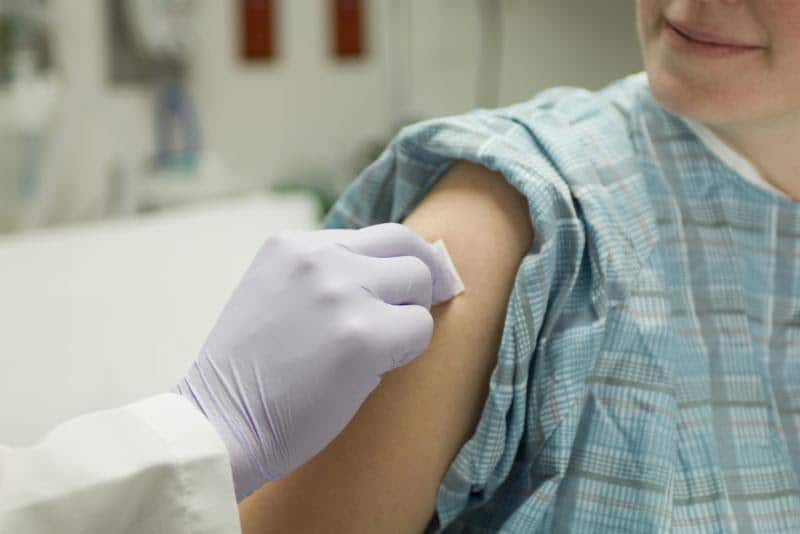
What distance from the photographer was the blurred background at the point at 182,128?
180cm

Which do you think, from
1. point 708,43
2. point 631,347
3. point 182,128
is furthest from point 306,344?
point 182,128

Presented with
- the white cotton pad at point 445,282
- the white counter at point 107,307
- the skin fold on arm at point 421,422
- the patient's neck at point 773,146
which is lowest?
the white counter at point 107,307

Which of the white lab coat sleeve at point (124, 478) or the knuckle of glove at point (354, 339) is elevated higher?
the knuckle of glove at point (354, 339)

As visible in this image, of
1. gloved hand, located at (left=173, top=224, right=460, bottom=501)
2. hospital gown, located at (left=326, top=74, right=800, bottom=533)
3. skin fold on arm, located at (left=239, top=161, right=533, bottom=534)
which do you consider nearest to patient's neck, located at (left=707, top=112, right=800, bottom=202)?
hospital gown, located at (left=326, top=74, right=800, bottom=533)

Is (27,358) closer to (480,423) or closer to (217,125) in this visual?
(480,423)

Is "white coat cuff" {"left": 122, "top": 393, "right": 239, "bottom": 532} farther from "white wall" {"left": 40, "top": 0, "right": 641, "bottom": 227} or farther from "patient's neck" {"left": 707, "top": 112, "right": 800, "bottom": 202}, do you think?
"white wall" {"left": 40, "top": 0, "right": 641, "bottom": 227}

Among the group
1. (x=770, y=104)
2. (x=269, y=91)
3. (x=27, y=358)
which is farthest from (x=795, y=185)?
(x=269, y=91)

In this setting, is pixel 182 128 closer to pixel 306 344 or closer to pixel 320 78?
pixel 320 78

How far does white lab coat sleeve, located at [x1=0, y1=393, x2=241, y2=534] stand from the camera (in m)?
0.82

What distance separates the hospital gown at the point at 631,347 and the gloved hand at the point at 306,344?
0.39 ft

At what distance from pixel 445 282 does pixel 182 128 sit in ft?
6.44

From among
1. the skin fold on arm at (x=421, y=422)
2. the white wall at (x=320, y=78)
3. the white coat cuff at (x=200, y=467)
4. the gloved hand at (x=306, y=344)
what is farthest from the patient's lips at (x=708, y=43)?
the white wall at (x=320, y=78)

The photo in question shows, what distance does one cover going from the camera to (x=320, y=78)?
10.3 feet

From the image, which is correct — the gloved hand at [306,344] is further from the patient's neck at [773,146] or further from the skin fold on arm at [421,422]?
the patient's neck at [773,146]
